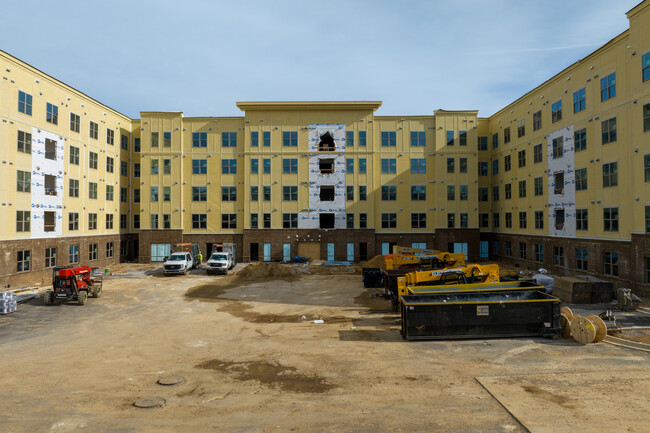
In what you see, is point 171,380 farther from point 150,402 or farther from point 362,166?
point 362,166

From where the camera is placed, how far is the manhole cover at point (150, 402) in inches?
361

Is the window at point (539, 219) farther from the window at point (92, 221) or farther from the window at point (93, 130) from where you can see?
the window at point (93, 130)

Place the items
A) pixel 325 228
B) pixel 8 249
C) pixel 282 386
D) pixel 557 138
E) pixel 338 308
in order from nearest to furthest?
pixel 282 386 → pixel 338 308 → pixel 8 249 → pixel 557 138 → pixel 325 228

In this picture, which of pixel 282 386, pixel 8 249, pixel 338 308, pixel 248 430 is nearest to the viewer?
pixel 248 430

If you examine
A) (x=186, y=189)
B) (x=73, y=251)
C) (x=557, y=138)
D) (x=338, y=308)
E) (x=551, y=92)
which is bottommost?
(x=338, y=308)

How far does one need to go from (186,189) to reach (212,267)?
14.2 m

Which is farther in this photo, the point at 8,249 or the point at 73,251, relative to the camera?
the point at 73,251

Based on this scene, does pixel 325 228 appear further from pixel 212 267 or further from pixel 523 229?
pixel 523 229

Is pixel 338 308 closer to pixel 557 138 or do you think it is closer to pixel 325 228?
pixel 325 228

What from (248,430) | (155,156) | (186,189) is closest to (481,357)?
(248,430)

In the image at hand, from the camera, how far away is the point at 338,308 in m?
20.9

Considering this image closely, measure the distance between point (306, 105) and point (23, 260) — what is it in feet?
101

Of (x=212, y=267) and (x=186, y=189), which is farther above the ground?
(x=186, y=189)

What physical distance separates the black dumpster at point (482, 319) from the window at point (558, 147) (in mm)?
22983
